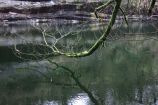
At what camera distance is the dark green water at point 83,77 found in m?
13.2

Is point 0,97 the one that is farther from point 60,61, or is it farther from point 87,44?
point 87,44

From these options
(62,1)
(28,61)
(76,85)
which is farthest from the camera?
(62,1)

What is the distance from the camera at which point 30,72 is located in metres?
16.8

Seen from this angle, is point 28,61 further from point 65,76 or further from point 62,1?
point 62,1

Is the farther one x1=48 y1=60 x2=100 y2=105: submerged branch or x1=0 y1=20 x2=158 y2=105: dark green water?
x1=0 y1=20 x2=158 y2=105: dark green water

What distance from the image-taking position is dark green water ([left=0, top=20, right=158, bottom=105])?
1324 centimetres

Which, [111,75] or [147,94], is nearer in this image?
[147,94]

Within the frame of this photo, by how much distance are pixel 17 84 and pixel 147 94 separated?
5150 mm

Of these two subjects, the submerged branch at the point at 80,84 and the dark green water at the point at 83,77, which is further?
the dark green water at the point at 83,77

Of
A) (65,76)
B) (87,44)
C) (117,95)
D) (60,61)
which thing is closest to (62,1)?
(87,44)

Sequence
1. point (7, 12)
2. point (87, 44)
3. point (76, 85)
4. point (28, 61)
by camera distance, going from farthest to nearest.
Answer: point (7, 12) → point (87, 44) → point (28, 61) → point (76, 85)

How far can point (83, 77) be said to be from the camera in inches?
636

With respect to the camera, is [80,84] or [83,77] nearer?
[80,84]

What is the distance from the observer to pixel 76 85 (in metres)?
14.8
